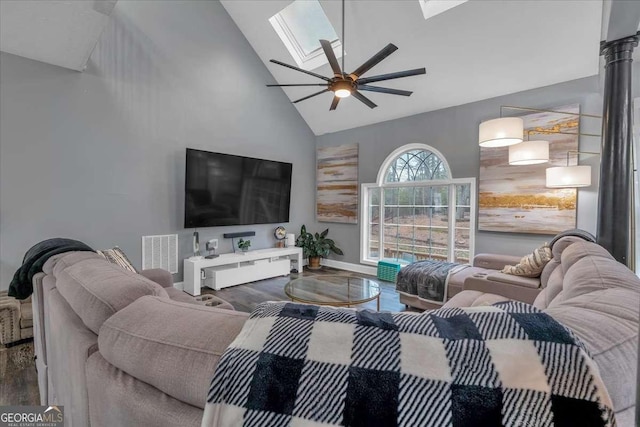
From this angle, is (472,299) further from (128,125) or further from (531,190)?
(128,125)

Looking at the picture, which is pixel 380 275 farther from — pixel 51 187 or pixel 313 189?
pixel 51 187

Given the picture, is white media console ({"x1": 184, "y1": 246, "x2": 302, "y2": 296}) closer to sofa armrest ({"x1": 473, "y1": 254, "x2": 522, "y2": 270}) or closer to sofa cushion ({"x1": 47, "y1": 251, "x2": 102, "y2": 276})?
sofa cushion ({"x1": 47, "y1": 251, "x2": 102, "y2": 276})

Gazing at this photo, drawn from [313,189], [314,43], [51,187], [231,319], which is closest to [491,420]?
[231,319]

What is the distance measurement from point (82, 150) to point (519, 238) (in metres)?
5.35

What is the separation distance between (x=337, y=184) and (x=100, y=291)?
15.9ft

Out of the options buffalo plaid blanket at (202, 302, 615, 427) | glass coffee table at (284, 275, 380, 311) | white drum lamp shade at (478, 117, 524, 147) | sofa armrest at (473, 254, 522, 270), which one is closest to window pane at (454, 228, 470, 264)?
sofa armrest at (473, 254, 522, 270)

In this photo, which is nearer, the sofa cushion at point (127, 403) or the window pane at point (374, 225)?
Answer: the sofa cushion at point (127, 403)

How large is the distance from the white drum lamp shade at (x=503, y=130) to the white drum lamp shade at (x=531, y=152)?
1.41ft

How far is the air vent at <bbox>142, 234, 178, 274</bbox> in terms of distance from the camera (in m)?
3.84

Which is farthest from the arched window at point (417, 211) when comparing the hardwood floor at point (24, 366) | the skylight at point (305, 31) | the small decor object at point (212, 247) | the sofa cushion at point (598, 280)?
the sofa cushion at point (598, 280)

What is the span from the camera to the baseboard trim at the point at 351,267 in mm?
5148

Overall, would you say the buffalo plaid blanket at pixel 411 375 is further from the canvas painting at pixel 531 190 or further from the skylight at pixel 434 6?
the skylight at pixel 434 6

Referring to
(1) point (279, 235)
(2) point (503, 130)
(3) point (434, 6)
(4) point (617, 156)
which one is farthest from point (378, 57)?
(1) point (279, 235)

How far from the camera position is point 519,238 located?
3.66m
